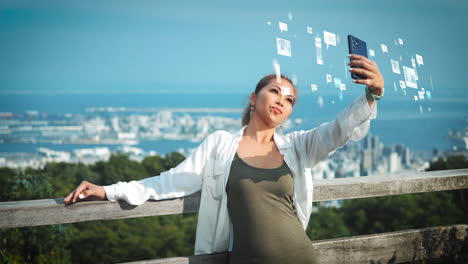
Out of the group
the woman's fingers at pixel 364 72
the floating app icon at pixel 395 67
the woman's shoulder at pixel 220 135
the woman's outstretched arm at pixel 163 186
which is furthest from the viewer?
the woman's shoulder at pixel 220 135

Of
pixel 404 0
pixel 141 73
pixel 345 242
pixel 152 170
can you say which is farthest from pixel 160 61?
pixel 345 242

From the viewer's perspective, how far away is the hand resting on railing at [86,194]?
2273 mm

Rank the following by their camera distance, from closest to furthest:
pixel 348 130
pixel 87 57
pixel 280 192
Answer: pixel 348 130 → pixel 280 192 → pixel 87 57

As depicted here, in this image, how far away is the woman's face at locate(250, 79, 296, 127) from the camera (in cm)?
246

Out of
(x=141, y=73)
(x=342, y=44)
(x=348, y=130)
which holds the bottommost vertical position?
(x=348, y=130)

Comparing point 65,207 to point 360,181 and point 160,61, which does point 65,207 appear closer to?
point 360,181

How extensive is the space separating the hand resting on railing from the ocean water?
3.07 feet

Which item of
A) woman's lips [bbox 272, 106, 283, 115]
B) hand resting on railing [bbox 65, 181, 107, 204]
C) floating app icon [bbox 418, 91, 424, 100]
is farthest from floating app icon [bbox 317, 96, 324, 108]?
hand resting on railing [bbox 65, 181, 107, 204]

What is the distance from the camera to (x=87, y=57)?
46.5 ft

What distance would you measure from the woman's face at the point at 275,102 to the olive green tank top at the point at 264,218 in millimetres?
257

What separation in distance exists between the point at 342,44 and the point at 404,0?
5.94 ft

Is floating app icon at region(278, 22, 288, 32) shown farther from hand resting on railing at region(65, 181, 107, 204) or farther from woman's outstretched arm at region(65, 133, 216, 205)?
hand resting on railing at region(65, 181, 107, 204)

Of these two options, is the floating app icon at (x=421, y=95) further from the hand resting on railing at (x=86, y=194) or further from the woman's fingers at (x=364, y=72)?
the hand resting on railing at (x=86, y=194)

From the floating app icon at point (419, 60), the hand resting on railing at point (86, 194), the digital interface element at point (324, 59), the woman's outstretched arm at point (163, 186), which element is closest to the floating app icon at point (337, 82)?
the digital interface element at point (324, 59)
